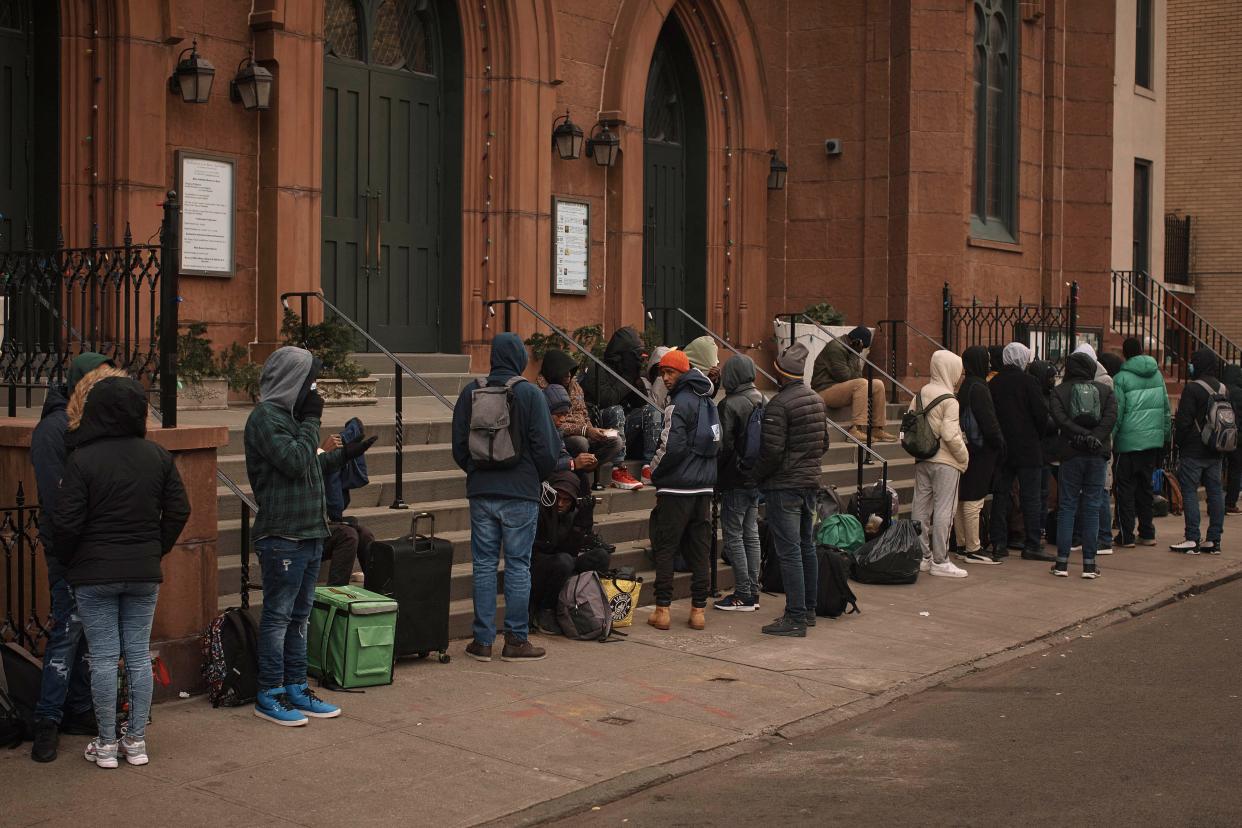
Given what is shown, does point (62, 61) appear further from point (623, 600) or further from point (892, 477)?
point (892, 477)

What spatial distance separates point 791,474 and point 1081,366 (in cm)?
420

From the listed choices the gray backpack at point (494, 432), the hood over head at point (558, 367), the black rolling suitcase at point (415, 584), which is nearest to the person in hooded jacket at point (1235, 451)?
the hood over head at point (558, 367)

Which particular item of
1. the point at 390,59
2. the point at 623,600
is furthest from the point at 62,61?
the point at 623,600

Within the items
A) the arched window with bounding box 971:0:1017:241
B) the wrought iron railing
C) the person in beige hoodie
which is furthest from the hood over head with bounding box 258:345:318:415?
the wrought iron railing

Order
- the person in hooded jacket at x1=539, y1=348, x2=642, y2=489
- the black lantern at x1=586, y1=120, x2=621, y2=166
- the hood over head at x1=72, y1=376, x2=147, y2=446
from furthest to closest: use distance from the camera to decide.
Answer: the black lantern at x1=586, y1=120, x2=621, y2=166 → the person in hooded jacket at x1=539, y1=348, x2=642, y2=489 → the hood over head at x1=72, y1=376, x2=147, y2=446

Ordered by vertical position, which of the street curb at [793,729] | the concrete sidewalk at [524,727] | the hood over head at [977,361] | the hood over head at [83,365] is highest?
the hood over head at [977,361]

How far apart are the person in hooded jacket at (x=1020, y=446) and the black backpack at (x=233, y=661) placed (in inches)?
317

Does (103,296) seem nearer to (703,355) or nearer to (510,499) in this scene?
(510,499)

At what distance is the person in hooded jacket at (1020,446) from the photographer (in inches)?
548

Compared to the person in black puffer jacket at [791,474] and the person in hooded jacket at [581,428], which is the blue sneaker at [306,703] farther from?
the person in hooded jacket at [581,428]

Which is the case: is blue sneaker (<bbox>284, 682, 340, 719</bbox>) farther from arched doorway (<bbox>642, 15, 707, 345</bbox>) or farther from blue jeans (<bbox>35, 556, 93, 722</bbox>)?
arched doorway (<bbox>642, 15, 707, 345</bbox>)

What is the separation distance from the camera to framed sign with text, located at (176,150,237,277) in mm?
13367

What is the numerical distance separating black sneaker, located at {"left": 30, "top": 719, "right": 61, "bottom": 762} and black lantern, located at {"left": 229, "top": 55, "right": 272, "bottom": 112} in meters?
7.67

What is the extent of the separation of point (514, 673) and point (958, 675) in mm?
2860
